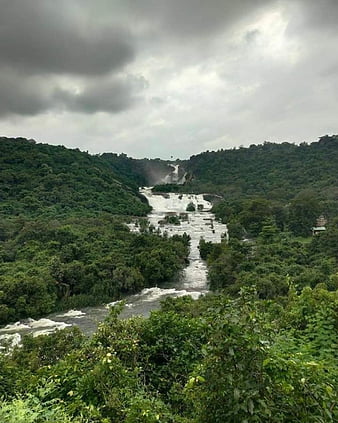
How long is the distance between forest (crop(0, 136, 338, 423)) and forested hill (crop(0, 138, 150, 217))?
0.74ft

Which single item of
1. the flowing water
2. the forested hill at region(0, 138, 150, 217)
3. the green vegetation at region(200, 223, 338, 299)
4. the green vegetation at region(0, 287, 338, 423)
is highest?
the forested hill at region(0, 138, 150, 217)

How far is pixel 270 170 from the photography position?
6994 centimetres

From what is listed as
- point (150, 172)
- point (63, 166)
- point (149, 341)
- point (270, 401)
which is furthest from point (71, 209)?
point (150, 172)

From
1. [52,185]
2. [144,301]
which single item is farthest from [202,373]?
[52,185]

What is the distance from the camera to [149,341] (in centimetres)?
616

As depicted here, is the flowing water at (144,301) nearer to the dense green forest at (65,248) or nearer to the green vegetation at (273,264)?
the dense green forest at (65,248)

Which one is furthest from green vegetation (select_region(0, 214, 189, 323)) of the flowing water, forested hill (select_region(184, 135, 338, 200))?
forested hill (select_region(184, 135, 338, 200))

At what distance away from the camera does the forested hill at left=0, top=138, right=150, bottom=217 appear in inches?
1725

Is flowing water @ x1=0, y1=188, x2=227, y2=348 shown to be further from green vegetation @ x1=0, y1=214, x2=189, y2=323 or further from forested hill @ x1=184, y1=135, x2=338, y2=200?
forested hill @ x1=184, y1=135, x2=338, y2=200

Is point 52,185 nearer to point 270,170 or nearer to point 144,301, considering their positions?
point 144,301

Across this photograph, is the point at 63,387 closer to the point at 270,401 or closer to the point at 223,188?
the point at 270,401

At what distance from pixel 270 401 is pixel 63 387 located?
321cm

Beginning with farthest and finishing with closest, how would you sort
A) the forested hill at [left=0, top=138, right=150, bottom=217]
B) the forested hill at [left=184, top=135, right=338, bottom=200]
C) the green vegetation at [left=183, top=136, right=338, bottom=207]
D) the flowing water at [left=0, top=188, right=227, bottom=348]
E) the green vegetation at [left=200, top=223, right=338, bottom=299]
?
the forested hill at [left=184, top=135, right=338, bottom=200] → the green vegetation at [left=183, top=136, right=338, bottom=207] → the forested hill at [left=0, top=138, right=150, bottom=217] → the green vegetation at [left=200, top=223, right=338, bottom=299] → the flowing water at [left=0, top=188, right=227, bottom=348]

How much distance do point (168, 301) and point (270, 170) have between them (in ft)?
192
